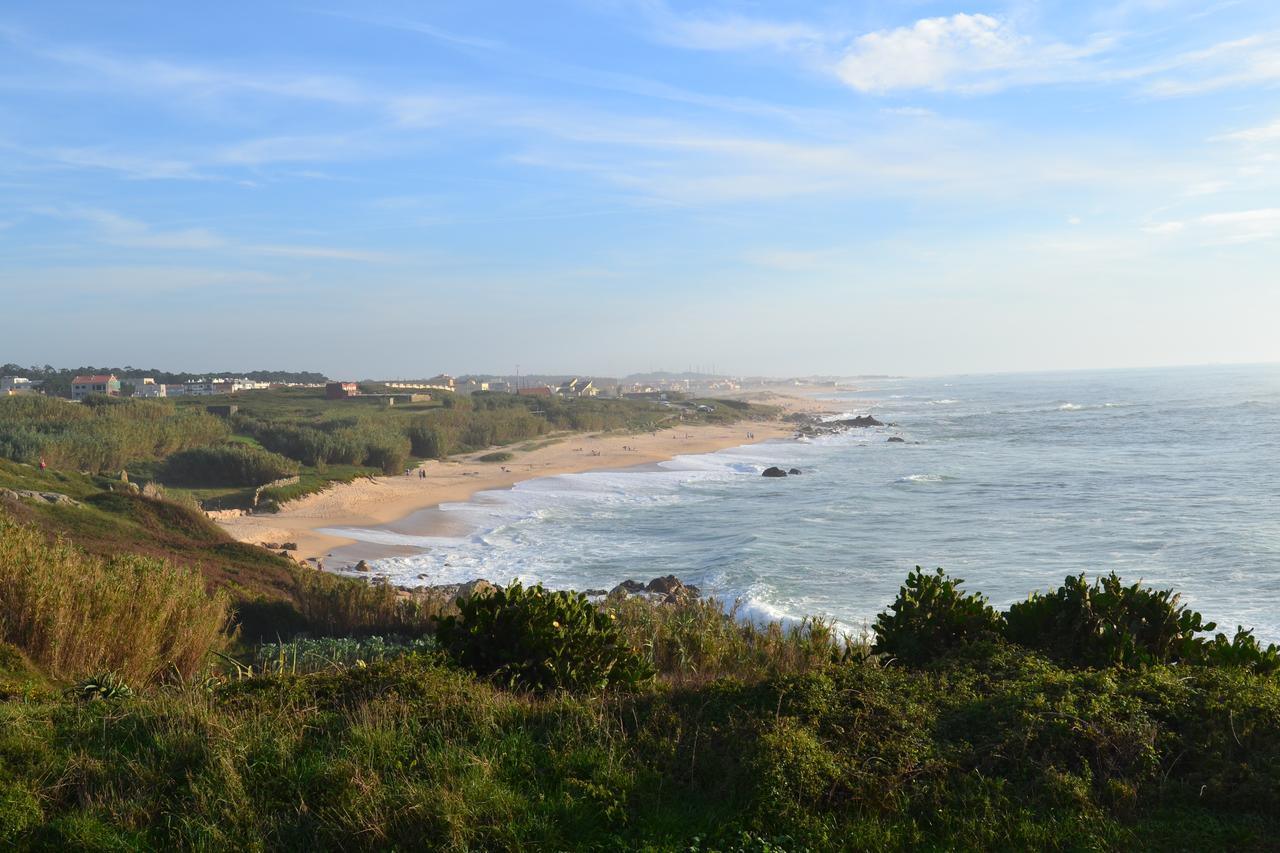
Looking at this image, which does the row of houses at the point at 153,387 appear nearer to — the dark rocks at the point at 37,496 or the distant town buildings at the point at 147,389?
the distant town buildings at the point at 147,389

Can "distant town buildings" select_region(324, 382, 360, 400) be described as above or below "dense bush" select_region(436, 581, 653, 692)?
above

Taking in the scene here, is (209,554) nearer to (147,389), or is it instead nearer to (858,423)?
(858,423)

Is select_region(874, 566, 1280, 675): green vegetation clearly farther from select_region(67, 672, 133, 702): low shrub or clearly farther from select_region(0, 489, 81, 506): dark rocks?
select_region(0, 489, 81, 506): dark rocks

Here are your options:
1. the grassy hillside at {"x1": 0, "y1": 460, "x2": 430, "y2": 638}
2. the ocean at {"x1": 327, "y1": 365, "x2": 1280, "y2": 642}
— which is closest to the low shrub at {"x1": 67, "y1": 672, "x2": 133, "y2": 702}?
the grassy hillside at {"x1": 0, "y1": 460, "x2": 430, "y2": 638}

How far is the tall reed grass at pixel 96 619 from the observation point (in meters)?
8.44

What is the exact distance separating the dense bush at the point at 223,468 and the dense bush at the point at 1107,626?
126 feet

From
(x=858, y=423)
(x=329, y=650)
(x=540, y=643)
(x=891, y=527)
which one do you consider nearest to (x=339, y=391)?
(x=858, y=423)

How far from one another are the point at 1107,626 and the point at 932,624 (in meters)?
1.25

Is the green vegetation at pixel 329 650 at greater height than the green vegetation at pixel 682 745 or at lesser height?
lesser

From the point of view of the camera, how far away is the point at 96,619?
870cm

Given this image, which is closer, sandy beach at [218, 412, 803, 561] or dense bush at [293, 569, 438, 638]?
dense bush at [293, 569, 438, 638]

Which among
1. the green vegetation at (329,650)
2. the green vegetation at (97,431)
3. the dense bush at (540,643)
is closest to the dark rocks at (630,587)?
the green vegetation at (329,650)

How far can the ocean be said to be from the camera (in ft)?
65.6

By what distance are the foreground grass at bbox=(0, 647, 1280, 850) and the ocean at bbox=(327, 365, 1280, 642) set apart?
10.9 metres
